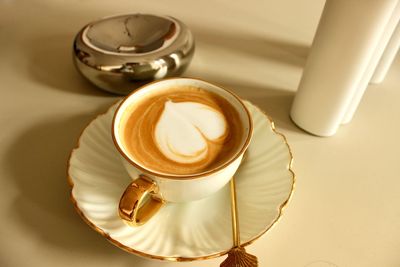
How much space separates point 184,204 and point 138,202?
92 millimetres

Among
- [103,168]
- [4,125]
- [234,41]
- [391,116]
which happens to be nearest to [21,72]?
[4,125]

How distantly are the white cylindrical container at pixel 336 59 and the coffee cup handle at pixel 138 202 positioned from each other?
10.6 inches

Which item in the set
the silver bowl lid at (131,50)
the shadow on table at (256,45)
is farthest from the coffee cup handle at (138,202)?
the shadow on table at (256,45)

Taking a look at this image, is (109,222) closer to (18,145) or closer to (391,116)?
(18,145)

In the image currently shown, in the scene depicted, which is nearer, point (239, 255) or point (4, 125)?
point (239, 255)

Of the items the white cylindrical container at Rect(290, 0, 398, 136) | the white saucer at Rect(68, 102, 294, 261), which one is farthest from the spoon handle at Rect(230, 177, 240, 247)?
the white cylindrical container at Rect(290, 0, 398, 136)

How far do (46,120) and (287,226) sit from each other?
0.39m

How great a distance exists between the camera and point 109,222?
1.34 ft

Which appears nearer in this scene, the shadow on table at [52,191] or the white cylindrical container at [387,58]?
the shadow on table at [52,191]

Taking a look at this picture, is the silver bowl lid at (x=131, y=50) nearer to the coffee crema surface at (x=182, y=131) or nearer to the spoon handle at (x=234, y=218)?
the coffee crema surface at (x=182, y=131)

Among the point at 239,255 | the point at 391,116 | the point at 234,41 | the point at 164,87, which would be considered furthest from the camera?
the point at 234,41

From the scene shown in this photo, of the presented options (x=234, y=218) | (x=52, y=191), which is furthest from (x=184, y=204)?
(x=52, y=191)

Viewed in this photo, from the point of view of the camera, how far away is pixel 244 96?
2.04 feet

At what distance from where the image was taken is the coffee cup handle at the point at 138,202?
37 centimetres
